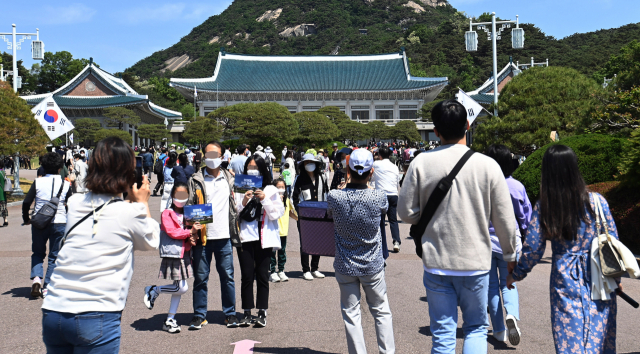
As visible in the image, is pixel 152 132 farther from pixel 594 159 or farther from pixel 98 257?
pixel 98 257

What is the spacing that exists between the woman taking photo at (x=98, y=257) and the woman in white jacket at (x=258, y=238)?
2.35 m

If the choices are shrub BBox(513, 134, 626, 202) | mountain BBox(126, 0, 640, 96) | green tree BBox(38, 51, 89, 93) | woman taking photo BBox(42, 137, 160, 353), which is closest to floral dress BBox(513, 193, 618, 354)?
woman taking photo BBox(42, 137, 160, 353)

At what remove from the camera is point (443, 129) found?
3.41m

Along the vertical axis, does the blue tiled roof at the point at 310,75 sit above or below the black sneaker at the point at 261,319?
above

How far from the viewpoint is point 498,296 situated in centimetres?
463

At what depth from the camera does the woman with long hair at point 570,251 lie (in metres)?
3.15

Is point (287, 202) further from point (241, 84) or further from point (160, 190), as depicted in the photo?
point (241, 84)

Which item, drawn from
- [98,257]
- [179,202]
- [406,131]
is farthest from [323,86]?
[98,257]

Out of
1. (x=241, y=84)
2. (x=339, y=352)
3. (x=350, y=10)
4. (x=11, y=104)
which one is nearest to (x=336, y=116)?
(x=241, y=84)

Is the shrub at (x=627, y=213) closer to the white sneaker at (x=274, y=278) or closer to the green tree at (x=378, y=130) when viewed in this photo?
the white sneaker at (x=274, y=278)

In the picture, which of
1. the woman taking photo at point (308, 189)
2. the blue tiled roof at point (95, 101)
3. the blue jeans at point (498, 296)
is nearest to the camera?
the blue jeans at point (498, 296)

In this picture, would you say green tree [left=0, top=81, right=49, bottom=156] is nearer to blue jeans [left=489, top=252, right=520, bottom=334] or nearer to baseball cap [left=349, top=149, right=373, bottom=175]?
baseball cap [left=349, top=149, right=373, bottom=175]

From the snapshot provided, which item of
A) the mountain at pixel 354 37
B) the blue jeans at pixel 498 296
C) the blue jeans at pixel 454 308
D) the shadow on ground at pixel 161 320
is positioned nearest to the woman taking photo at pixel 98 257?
the blue jeans at pixel 454 308

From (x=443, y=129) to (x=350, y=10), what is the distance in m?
131
